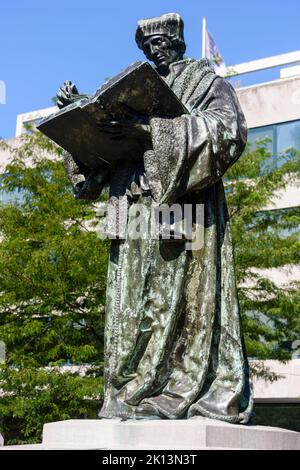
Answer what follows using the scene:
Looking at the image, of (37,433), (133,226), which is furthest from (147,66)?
(37,433)

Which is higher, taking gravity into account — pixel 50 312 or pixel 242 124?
pixel 242 124

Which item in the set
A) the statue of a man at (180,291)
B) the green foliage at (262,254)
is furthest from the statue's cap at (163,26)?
the green foliage at (262,254)

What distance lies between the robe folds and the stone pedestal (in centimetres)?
29

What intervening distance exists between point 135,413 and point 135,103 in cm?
200

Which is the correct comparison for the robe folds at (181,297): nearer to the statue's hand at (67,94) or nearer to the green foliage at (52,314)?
the statue's hand at (67,94)

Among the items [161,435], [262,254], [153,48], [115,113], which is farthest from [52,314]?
[161,435]

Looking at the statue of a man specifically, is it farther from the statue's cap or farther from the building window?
the building window

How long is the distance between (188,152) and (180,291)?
0.93 m

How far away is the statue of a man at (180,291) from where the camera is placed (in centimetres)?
499

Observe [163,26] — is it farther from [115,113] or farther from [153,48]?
[115,113]
